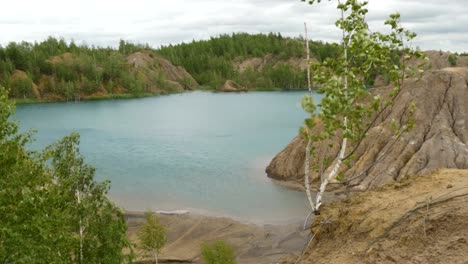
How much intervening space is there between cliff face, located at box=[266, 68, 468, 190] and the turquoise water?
5.87 metres

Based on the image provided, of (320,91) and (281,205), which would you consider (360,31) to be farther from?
(281,205)

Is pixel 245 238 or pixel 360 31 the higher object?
pixel 360 31

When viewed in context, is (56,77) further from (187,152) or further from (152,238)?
(152,238)

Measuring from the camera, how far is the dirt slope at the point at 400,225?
9.66m

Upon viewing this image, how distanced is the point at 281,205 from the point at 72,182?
31709mm

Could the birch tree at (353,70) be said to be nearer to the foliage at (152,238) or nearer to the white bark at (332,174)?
the white bark at (332,174)

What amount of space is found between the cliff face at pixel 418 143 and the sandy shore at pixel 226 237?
43.2ft

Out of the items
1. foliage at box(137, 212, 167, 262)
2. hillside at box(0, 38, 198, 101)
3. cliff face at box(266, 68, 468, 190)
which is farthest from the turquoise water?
hillside at box(0, 38, 198, 101)

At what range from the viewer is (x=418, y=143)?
5209 cm

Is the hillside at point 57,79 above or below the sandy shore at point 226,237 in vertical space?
above

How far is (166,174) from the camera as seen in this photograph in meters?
61.6

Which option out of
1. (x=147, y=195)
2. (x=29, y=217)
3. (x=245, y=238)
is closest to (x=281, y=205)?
(x=245, y=238)

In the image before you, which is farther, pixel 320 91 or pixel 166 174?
pixel 166 174

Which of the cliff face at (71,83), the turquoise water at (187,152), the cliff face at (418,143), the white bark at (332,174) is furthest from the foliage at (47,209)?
the cliff face at (71,83)
